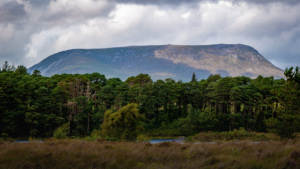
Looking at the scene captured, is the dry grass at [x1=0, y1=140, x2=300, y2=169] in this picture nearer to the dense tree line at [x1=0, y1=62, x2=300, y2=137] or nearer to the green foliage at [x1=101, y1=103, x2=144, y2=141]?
the green foliage at [x1=101, y1=103, x2=144, y2=141]

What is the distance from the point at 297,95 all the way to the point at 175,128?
4943cm

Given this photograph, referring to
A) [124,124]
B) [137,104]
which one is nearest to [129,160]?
[124,124]

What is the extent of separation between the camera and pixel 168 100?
81938 millimetres

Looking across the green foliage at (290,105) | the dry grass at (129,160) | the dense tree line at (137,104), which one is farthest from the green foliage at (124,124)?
the dry grass at (129,160)

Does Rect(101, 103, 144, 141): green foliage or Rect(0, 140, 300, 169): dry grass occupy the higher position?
Rect(0, 140, 300, 169): dry grass

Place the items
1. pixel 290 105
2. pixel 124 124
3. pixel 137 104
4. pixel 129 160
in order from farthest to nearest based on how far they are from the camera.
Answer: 1. pixel 137 104
2. pixel 124 124
3. pixel 290 105
4. pixel 129 160

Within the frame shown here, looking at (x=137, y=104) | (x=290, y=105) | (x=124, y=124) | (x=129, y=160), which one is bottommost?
(x=124, y=124)

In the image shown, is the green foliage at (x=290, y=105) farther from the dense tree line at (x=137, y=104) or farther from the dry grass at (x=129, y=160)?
the dense tree line at (x=137, y=104)

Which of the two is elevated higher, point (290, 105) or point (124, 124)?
point (290, 105)

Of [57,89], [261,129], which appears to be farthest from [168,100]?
[57,89]

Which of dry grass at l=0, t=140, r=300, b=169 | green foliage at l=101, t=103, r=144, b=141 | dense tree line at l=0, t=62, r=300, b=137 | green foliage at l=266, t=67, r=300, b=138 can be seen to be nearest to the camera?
dry grass at l=0, t=140, r=300, b=169

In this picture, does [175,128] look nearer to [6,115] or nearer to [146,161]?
[6,115]

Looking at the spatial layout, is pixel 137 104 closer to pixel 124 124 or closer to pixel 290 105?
pixel 124 124

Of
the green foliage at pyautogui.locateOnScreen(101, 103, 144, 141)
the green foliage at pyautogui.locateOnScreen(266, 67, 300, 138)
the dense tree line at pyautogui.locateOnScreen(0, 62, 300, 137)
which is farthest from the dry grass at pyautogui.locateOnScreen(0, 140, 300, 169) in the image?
the dense tree line at pyautogui.locateOnScreen(0, 62, 300, 137)
